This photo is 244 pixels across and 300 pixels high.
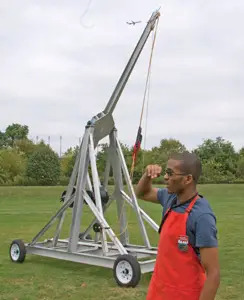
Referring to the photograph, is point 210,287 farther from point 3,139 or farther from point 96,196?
point 3,139

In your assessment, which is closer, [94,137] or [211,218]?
[211,218]

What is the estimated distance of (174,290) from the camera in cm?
311

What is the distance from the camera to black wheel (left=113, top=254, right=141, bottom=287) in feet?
25.7

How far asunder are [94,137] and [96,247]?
6.96 ft

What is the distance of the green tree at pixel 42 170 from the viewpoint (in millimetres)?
54719

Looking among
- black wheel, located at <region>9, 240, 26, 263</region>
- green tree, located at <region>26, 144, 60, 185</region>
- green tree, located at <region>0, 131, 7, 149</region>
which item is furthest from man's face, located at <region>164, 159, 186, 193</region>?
green tree, located at <region>0, 131, 7, 149</region>

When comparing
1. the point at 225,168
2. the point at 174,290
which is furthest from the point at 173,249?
the point at 225,168

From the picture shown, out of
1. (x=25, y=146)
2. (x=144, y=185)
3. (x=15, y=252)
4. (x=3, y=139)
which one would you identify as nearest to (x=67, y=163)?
(x=25, y=146)

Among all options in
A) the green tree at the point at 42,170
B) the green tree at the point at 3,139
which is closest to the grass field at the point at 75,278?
the green tree at the point at 42,170

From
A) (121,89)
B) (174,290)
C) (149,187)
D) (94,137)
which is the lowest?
(174,290)

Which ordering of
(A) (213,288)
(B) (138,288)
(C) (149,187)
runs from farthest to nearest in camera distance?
(B) (138,288) < (C) (149,187) < (A) (213,288)

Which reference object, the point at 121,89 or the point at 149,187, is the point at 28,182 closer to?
the point at 121,89

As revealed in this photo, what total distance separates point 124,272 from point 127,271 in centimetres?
5

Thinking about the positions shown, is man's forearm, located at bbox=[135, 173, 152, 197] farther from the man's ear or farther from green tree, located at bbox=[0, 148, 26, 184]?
green tree, located at bbox=[0, 148, 26, 184]
